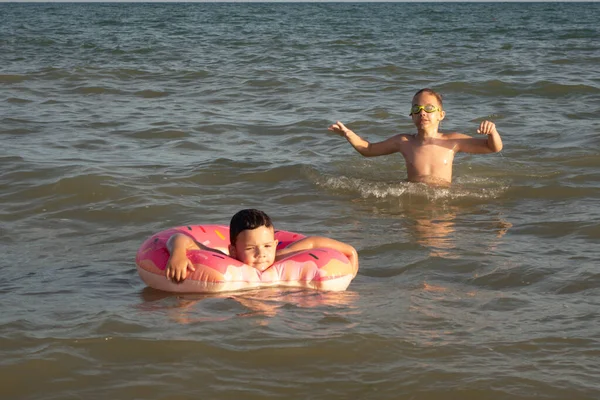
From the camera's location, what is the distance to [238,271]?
460cm

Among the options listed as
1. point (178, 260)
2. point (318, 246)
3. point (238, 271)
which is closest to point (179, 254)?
point (178, 260)

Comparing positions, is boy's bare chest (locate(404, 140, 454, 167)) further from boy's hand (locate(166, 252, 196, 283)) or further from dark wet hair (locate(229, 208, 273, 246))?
boy's hand (locate(166, 252, 196, 283))

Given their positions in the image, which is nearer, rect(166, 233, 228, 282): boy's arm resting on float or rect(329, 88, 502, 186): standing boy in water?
rect(166, 233, 228, 282): boy's arm resting on float

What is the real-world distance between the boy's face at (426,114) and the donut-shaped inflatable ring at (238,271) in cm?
258

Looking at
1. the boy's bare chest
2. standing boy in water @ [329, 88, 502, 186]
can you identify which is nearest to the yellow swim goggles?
standing boy in water @ [329, 88, 502, 186]

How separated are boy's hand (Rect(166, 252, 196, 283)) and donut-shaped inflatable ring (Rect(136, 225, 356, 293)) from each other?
0.03m

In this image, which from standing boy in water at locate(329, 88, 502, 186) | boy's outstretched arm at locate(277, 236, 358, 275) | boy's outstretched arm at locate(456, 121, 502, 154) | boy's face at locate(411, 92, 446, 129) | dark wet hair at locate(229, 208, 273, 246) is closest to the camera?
dark wet hair at locate(229, 208, 273, 246)

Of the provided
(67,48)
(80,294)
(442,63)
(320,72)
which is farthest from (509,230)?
(67,48)

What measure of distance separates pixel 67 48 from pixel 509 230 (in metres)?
17.0

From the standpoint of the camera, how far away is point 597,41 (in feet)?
72.0

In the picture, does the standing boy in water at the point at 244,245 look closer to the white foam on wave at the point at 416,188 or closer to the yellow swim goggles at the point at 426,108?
the white foam on wave at the point at 416,188

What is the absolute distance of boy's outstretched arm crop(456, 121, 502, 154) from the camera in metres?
6.60

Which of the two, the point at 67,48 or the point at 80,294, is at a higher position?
the point at 67,48

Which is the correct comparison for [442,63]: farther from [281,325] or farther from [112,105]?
[281,325]
